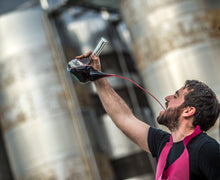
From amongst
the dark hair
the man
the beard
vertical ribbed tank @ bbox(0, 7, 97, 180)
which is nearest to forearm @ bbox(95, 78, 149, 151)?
the man

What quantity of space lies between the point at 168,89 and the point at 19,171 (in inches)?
141

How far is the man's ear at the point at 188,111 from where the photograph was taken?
1.87 meters

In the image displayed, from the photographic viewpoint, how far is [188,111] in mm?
1884

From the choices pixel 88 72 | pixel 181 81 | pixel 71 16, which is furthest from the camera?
pixel 71 16

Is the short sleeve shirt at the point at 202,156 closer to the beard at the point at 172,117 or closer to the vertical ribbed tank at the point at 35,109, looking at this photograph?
the beard at the point at 172,117

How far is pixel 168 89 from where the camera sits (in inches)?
292

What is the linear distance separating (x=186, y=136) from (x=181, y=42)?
5705 millimetres

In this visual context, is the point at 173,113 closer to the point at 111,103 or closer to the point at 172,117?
the point at 172,117

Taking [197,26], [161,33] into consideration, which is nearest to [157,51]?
[161,33]

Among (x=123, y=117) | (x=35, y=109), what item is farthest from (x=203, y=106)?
(x=35, y=109)

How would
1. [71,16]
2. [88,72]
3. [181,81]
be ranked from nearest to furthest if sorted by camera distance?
[88,72], [181,81], [71,16]

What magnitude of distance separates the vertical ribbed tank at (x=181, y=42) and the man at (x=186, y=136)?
5.12m

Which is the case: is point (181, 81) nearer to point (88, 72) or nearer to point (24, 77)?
point (24, 77)

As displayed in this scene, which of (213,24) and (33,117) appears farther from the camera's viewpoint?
(33,117)
